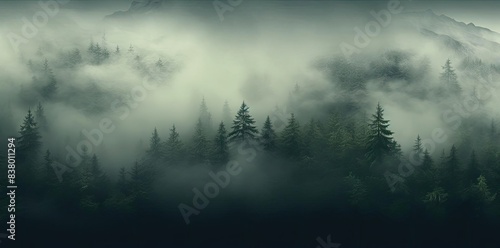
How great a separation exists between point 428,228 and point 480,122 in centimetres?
5542

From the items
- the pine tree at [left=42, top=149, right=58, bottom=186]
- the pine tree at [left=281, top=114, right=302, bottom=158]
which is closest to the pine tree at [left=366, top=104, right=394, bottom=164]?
the pine tree at [left=281, top=114, right=302, bottom=158]

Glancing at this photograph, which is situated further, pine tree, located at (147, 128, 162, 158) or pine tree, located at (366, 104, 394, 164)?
pine tree, located at (147, 128, 162, 158)

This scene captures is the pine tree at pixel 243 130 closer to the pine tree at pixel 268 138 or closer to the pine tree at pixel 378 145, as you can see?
the pine tree at pixel 268 138

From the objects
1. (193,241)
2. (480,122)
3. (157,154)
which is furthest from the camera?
(480,122)

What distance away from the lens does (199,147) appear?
527 feet

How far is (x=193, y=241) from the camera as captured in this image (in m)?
141

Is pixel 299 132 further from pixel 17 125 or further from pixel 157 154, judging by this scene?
pixel 17 125

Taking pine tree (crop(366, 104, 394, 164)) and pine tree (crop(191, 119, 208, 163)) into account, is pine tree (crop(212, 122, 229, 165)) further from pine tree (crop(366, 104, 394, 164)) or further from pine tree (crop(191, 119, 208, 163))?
pine tree (crop(366, 104, 394, 164))

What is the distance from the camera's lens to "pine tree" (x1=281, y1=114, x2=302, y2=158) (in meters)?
156

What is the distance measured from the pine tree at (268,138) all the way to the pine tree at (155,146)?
76.5ft

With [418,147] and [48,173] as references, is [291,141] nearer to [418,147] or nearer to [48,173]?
[418,147]

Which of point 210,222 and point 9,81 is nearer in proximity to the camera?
point 210,222

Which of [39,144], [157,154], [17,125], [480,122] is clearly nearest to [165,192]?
[157,154]

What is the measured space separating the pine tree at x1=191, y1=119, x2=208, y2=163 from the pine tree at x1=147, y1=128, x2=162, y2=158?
763 centimetres
